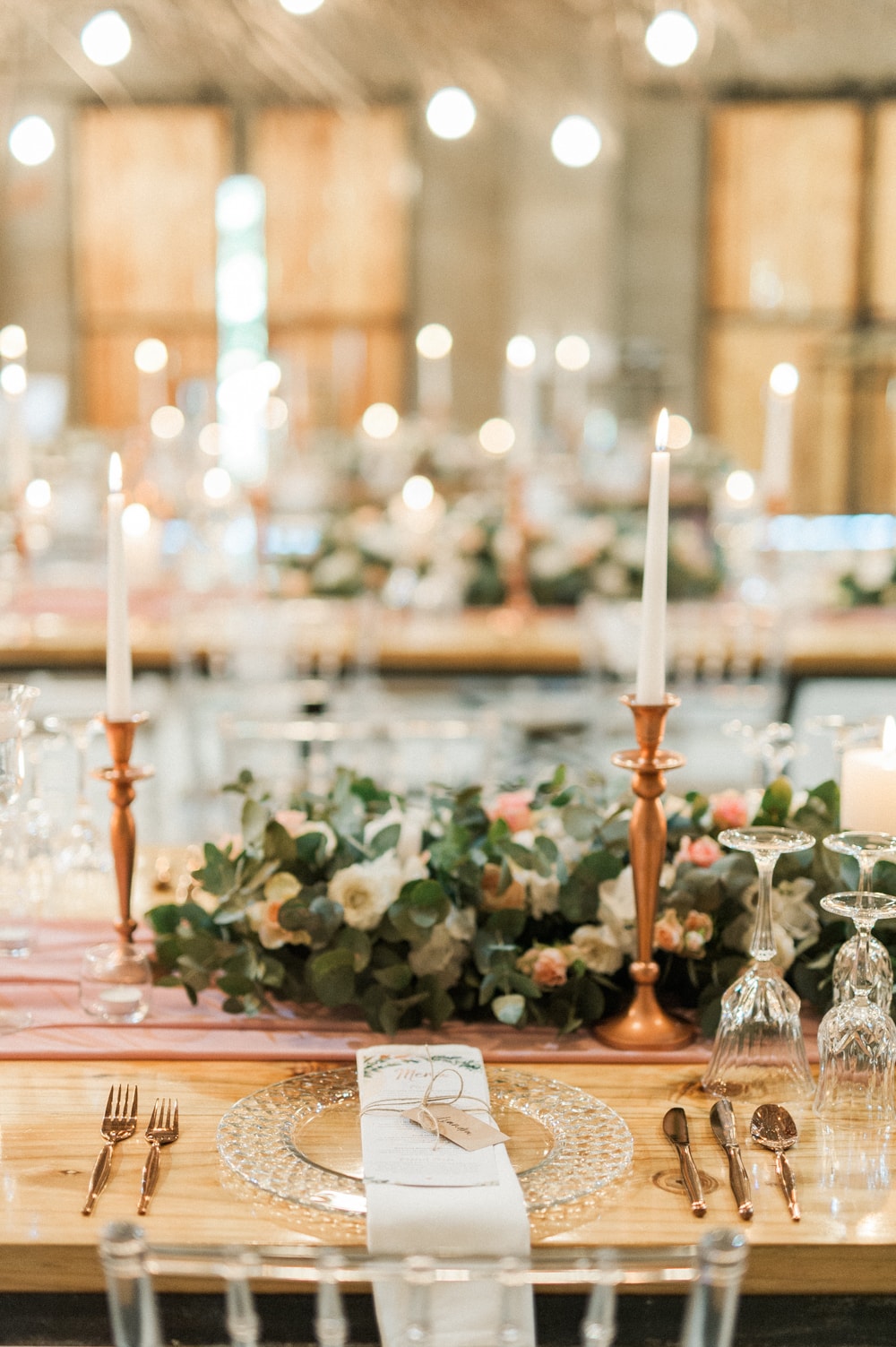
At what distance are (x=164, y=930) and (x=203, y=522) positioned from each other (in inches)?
148

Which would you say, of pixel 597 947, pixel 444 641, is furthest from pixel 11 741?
pixel 444 641

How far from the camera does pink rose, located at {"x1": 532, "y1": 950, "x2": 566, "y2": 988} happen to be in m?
1.59

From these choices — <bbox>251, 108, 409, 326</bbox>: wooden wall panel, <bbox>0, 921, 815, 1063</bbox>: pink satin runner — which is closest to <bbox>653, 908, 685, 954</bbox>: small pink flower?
<bbox>0, 921, 815, 1063</bbox>: pink satin runner

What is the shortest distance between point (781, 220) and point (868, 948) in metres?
9.32

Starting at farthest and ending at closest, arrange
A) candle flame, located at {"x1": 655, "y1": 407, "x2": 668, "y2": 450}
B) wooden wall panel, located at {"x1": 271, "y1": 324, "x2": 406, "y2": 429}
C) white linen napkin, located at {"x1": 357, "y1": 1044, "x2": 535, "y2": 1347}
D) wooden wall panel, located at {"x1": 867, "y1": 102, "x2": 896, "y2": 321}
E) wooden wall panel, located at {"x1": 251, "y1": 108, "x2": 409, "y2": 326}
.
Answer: wooden wall panel, located at {"x1": 271, "y1": 324, "x2": 406, "y2": 429} → wooden wall panel, located at {"x1": 251, "y1": 108, "x2": 409, "y2": 326} → wooden wall panel, located at {"x1": 867, "y1": 102, "x2": 896, "y2": 321} → candle flame, located at {"x1": 655, "y1": 407, "x2": 668, "y2": 450} → white linen napkin, located at {"x1": 357, "y1": 1044, "x2": 535, "y2": 1347}

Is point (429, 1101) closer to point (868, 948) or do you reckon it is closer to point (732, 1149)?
point (732, 1149)

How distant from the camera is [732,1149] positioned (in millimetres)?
1341

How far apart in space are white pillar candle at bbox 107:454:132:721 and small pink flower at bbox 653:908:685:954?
608 mm

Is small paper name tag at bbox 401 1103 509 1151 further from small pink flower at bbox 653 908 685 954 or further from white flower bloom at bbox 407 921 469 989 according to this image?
small pink flower at bbox 653 908 685 954

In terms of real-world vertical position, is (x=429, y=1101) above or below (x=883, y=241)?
below

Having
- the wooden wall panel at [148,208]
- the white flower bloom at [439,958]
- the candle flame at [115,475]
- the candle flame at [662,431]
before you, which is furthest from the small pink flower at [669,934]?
the wooden wall panel at [148,208]

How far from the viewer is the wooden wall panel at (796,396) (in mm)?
9961

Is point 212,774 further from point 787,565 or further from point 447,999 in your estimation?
point 447,999

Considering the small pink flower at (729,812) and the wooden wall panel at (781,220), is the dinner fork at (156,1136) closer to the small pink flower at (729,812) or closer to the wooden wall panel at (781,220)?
the small pink flower at (729,812)
